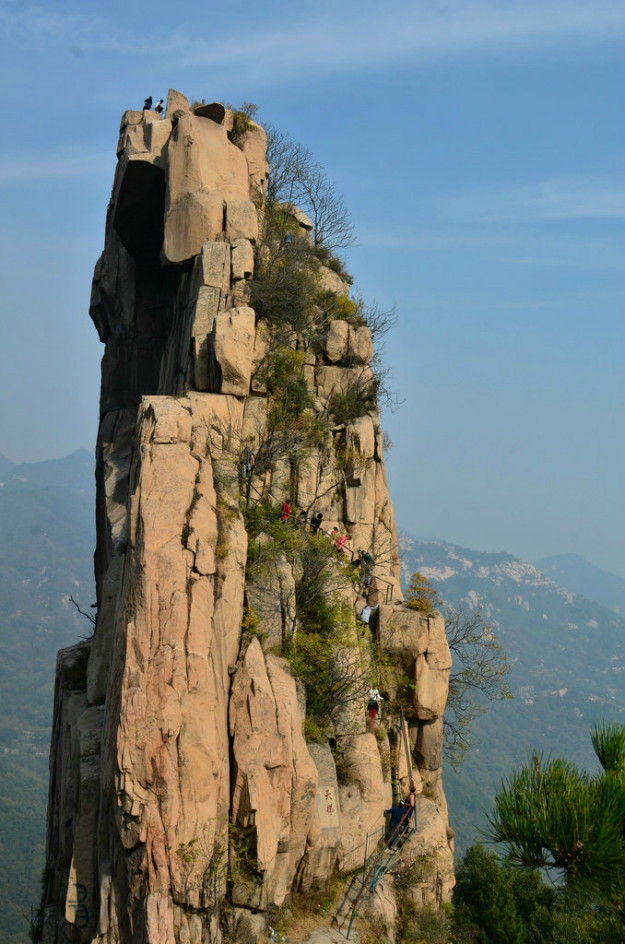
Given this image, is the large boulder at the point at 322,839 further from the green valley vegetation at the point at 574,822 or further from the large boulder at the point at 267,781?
the green valley vegetation at the point at 574,822

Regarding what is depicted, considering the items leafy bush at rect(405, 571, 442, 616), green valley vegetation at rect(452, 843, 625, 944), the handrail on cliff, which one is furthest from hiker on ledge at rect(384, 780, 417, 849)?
leafy bush at rect(405, 571, 442, 616)

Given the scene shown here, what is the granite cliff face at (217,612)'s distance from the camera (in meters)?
18.4

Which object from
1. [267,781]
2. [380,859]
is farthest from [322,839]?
[380,859]

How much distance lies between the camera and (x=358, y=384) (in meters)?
32.8

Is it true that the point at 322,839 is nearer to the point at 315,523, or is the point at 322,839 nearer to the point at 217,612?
the point at 217,612

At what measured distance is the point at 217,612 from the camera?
20703mm

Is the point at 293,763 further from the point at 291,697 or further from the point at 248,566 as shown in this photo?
the point at 248,566

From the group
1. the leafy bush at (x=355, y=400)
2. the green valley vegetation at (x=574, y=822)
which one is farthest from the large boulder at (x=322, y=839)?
the leafy bush at (x=355, y=400)

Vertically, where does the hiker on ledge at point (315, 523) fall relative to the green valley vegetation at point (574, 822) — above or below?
above

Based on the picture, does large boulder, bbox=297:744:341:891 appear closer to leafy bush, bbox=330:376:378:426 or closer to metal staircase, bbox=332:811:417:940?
metal staircase, bbox=332:811:417:940

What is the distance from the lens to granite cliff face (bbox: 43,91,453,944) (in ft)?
60.5

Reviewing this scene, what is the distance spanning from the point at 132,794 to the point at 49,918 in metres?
9.19

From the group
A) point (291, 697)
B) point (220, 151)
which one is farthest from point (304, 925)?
point (220, 151)

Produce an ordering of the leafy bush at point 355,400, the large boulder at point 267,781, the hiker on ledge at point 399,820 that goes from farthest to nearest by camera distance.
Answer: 1. the leafy bush at point 355,400
2. the hiker on ledge at point 399,820
3. the large boulder at point 267,781
